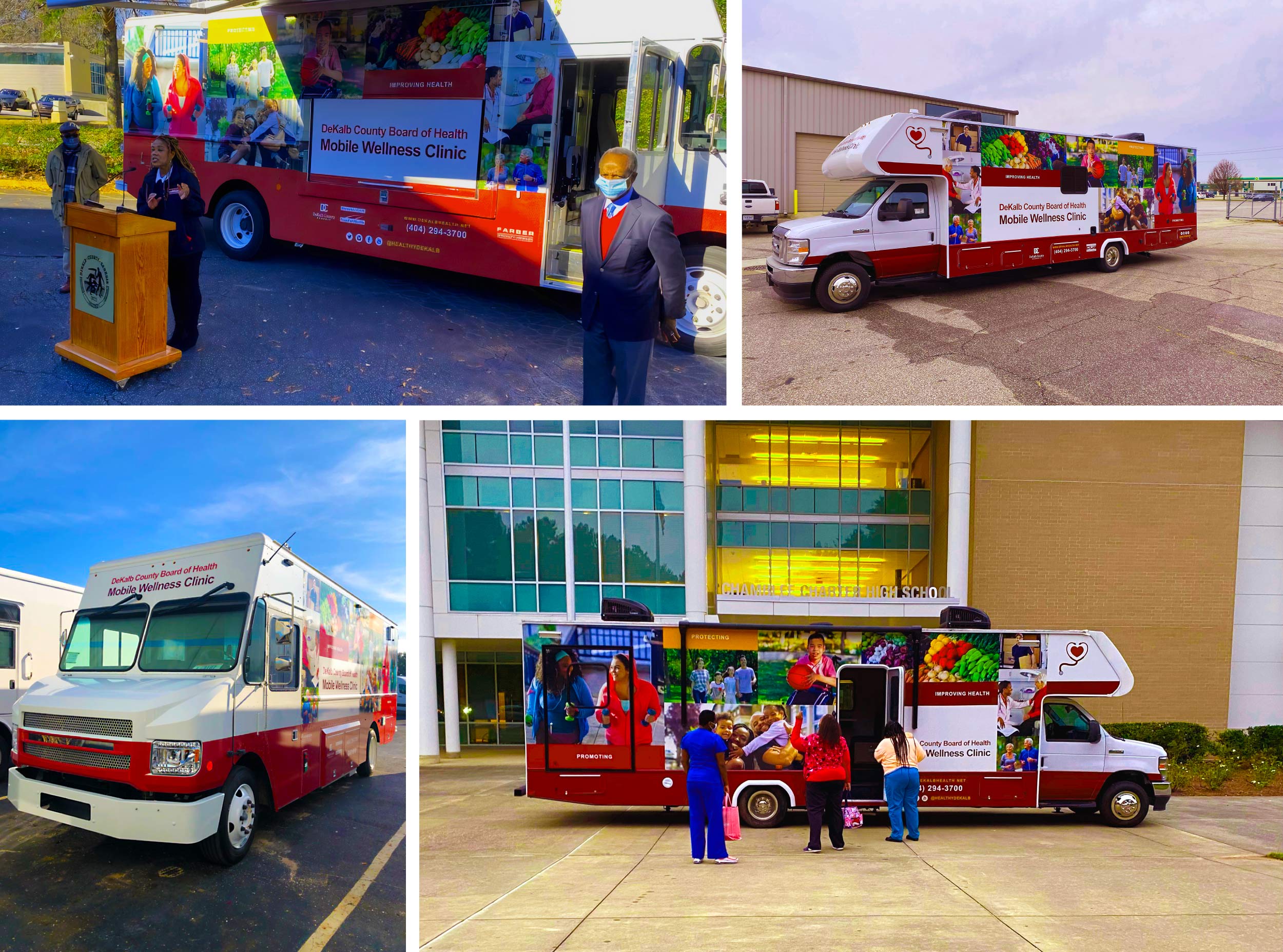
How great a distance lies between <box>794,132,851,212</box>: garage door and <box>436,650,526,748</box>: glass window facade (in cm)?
1203

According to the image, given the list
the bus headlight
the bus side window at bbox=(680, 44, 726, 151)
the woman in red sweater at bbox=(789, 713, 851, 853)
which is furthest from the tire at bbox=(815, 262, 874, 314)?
the bus headlight

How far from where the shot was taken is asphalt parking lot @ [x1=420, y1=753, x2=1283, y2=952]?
5332 mm

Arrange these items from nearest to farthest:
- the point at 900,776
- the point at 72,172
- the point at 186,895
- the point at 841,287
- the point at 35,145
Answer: the point at 186,895, the point at 900,776, the point at 72,172, the point at 841,287, the point at 35,145

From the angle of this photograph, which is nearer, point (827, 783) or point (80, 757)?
point (80, 757)

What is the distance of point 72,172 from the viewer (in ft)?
31.7

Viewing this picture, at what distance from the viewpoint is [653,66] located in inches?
365

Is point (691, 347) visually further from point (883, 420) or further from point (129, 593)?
point (883, 420)

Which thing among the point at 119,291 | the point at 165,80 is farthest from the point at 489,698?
the point at 119,291

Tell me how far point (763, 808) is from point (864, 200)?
7647mm

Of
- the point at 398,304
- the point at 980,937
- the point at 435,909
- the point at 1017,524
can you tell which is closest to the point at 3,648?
the point at 398,304

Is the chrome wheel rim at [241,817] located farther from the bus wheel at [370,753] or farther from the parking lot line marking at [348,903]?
the bus wheel at [370,753]

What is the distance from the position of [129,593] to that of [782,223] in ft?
28.1

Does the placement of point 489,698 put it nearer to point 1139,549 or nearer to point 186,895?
point 1139,549

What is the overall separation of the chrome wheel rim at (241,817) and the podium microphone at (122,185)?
4.95 m
